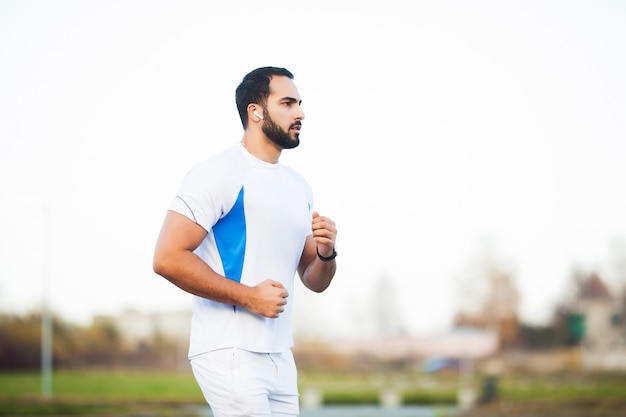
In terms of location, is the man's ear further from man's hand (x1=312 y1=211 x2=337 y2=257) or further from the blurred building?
the blurred building

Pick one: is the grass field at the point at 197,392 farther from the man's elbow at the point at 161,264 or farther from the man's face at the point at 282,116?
the man's elbow at the point at 161,264

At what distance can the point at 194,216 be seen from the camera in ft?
11.0

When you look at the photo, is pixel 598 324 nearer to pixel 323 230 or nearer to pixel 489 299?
pixel 489 299

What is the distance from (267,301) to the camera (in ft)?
11.0

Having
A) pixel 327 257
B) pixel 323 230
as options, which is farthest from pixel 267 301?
pixel 327 257

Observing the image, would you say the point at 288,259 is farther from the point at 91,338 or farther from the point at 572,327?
the point at 572,327

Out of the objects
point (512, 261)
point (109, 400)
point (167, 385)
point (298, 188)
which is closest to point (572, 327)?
point (512, 261)

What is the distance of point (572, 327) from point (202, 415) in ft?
81.6

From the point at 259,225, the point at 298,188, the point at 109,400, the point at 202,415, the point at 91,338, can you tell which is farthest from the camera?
the point at 91,338

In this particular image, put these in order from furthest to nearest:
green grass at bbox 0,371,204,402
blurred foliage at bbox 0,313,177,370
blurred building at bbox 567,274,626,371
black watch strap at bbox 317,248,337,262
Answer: blurred building at bbox 567,274,626,371 < blurred foliage at bbox 0,313,177,370 < green grass at bbox 0,371,204,402 < black watch strap at bbox 317,248,337,262

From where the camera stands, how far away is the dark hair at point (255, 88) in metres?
3.72

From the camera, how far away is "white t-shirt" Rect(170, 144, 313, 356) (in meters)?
3.43

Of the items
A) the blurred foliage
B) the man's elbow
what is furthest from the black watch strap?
the blurred foliage

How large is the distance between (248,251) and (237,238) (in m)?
0.07
